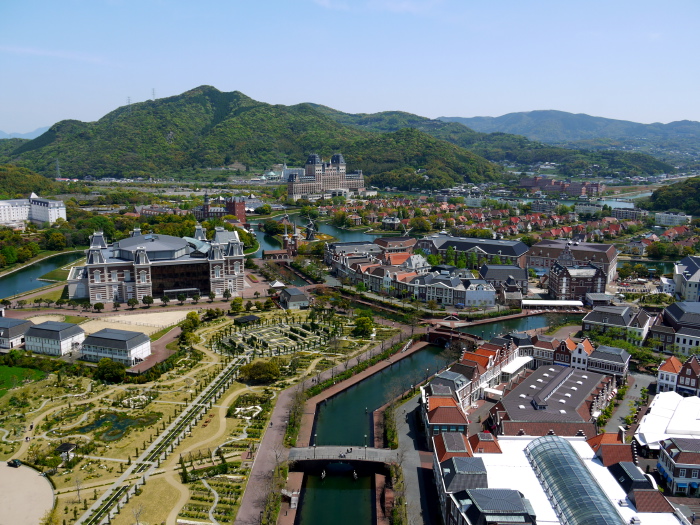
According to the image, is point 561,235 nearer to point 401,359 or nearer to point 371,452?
point 401,359

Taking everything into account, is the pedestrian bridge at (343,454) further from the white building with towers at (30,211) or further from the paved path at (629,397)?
the white building with towers at (30,211)

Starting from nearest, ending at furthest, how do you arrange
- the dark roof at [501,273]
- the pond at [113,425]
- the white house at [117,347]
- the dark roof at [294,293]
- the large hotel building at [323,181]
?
the pond at [113,425]
the white house at [117,347]
the dark roof at [294,293]
the dark roof at [501,273]
the large hotel building at [323,181]

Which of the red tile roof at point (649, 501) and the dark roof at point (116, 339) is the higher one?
the dark roof at point (116, 339)

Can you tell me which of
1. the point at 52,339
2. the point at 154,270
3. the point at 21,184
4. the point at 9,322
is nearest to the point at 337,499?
the point at 52,339

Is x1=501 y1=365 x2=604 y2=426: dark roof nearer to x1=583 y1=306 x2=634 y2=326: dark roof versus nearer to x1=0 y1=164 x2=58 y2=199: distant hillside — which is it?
x1=583 y1=306 x2=634 y2=326: dark roof

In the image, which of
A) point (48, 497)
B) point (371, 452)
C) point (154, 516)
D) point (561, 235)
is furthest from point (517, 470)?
point (561, 235)

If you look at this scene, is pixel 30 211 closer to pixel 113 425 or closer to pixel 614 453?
pixel 113 425

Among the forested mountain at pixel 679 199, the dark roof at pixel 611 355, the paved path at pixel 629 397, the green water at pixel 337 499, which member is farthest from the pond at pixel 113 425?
the forested mountain at pixel 679 199

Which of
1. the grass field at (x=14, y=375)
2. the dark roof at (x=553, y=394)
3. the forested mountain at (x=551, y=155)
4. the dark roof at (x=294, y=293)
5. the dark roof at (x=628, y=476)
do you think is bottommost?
the grass field at (x=14, y=375)

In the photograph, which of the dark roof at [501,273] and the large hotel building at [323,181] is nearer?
the dark roof at [501,273]
